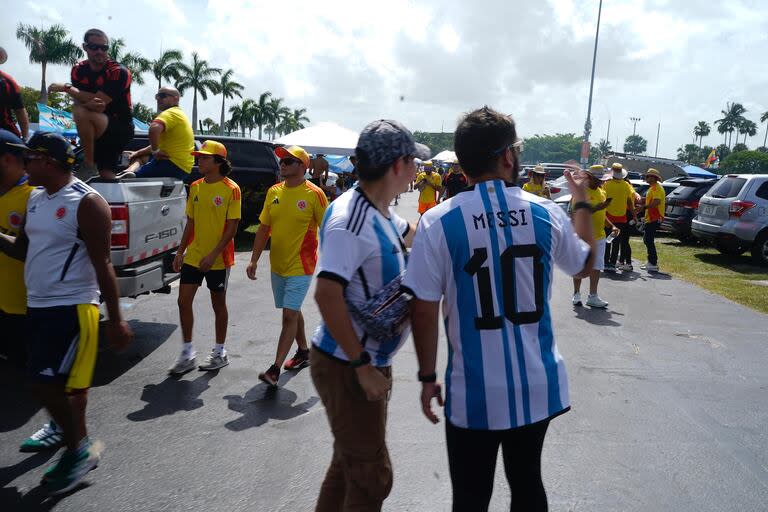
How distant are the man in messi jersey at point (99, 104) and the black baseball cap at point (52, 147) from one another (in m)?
2.62

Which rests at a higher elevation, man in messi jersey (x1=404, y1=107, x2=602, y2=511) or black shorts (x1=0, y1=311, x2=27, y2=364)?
man in messi jersey (x1=404, y1=107, x2=602, y2=511)

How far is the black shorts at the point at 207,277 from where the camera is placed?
5.29m

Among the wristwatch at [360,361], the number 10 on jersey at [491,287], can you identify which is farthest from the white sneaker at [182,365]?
the number 10 on jersey at [491,287]

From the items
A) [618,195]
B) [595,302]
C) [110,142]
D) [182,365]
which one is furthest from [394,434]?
[618,195]

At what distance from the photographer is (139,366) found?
5.45 metres

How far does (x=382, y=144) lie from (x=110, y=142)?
4902mm

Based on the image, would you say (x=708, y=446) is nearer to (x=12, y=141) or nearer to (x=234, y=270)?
(x=12, y=141)

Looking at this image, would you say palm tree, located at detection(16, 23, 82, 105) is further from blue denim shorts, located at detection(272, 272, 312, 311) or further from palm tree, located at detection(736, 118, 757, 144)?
palm tree, located at detection(736, 118, 757, 144)

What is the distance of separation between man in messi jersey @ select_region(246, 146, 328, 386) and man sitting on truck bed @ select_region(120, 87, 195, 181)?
1.89 meters

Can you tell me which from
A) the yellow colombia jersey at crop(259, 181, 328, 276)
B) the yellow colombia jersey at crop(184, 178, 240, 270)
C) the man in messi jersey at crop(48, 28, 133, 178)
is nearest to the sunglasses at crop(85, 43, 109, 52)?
the man in messi jersey at crop(48, 28, 133, 178)

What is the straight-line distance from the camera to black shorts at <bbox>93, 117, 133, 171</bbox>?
6.26 m

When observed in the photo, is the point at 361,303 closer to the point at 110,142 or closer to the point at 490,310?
the point at 490,310

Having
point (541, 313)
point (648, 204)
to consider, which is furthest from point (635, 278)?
point (541, 313)

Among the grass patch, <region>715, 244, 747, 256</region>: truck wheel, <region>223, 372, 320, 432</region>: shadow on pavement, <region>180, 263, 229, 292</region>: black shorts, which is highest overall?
<region>180, 263, 229, 292</region>: black shorts
